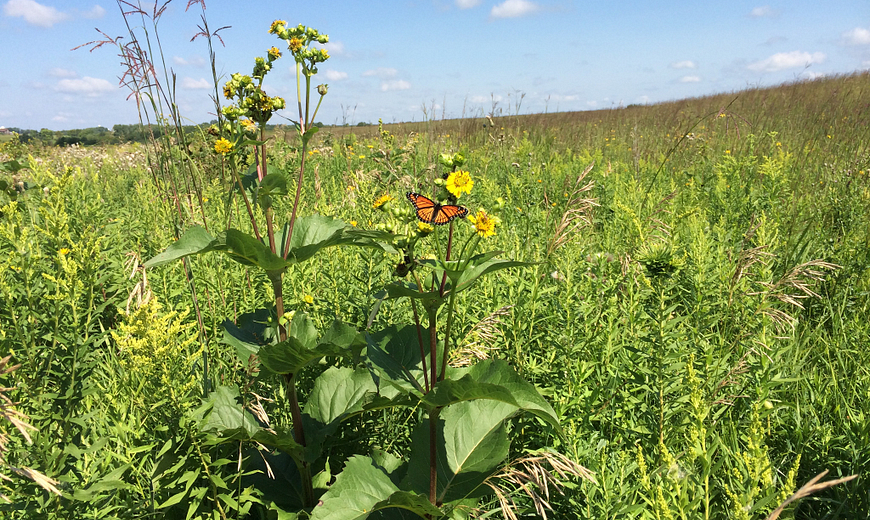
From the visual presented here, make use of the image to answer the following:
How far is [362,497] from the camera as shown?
1.55m

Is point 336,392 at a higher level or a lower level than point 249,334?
lower

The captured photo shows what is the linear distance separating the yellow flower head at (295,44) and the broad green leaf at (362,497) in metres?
1.51

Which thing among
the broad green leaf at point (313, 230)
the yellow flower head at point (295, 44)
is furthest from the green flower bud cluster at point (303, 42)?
the broad green leaf at point (313, 230)

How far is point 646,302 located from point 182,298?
2.84 meters

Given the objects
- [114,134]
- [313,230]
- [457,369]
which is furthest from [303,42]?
A: [114,134]

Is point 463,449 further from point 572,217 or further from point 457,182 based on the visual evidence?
point 572,217

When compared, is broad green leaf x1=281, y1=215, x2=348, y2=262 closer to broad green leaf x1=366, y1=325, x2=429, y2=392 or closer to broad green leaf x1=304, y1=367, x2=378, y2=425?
broad green leaf x1=366, y1=325, x2=429, y2=392

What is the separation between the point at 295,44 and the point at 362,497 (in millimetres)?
1647

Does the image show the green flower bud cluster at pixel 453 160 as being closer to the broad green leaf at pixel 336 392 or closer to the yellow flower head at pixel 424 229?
the yellow flower head at pixel 424 229

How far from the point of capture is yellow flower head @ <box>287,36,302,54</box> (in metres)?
1.77

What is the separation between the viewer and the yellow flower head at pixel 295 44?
1.77 m

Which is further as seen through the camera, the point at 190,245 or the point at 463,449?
the point at 463,449

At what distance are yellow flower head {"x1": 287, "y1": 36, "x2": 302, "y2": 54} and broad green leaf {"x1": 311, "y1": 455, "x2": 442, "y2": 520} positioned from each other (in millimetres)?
1508

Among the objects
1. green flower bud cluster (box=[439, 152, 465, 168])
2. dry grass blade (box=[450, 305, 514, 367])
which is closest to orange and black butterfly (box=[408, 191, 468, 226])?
green flower bud cluster (box=[439, 152, 465, 168])
